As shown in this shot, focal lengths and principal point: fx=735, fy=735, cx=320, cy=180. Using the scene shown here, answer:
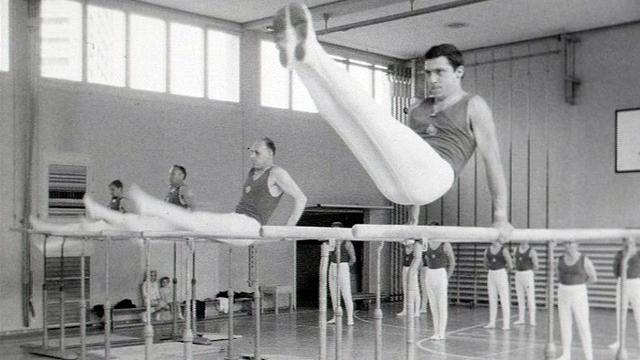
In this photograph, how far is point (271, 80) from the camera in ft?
52.2

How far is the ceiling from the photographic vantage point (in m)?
13.7

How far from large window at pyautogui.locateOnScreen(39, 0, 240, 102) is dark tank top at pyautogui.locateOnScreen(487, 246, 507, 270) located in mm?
6039

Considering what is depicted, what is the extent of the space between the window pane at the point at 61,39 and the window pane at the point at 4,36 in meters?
0.57

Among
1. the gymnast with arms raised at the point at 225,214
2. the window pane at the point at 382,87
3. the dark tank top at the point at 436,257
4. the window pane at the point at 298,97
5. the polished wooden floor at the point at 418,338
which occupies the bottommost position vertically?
the polished wooden floor at the point at 418,338

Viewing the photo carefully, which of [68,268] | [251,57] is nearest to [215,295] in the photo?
[68,268]

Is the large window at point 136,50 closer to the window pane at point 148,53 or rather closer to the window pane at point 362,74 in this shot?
the window pane at point 148,53

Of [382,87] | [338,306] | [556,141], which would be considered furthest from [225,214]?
[382,87]

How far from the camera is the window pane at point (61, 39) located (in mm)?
12250

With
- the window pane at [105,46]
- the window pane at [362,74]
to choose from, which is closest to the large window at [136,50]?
the window pane at [105,46]

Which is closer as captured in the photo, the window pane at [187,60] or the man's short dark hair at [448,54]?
the man's short dark hair at [448,54]

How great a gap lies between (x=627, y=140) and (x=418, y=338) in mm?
6907

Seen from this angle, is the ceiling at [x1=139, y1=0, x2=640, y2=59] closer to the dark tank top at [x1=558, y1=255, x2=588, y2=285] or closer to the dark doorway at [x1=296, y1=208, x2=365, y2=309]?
the dark doorway at [x1=296, y1=208, x2=365, y2=309]

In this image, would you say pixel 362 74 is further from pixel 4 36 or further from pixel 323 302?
pixel 323 302

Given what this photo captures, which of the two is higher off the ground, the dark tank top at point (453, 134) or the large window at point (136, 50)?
the large window at point (136, 50)
